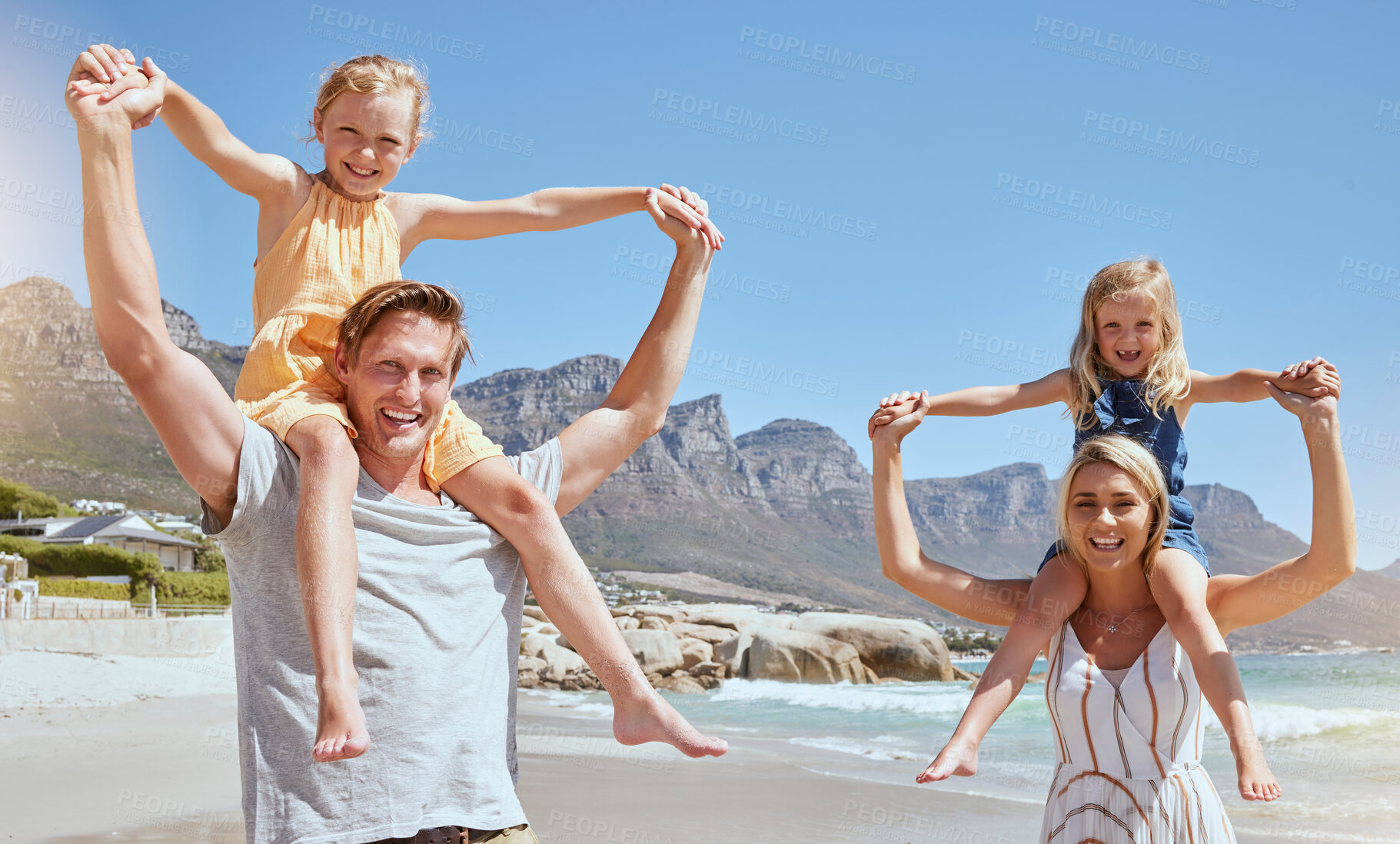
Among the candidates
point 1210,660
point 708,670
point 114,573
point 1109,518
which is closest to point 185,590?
point 114,573

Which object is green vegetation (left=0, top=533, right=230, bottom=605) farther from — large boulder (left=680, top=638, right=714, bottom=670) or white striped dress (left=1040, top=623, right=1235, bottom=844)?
white striped dress (left=1040, top=623, right=1235, bottom=844)

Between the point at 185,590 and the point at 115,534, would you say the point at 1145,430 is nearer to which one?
the point at 185,590

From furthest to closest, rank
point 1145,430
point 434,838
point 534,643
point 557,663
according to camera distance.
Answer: point 534,643, point 557,663, point 1145,430, point 434,838

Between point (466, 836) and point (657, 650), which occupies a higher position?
point (466, 836)

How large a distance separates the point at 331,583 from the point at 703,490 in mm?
111198

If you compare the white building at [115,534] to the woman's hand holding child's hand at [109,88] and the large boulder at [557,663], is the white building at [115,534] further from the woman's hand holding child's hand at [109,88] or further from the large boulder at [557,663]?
the woman's hand holding child's hand at [109,88]

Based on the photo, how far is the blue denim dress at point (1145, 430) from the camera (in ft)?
8.79

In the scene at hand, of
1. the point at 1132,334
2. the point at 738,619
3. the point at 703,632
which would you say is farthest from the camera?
the point at 738,619

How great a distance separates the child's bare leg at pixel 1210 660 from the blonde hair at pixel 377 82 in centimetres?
209

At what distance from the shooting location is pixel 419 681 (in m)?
1.74

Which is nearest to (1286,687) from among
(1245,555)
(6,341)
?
(1245,555)

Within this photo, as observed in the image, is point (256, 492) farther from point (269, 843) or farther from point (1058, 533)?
point (1058, 533)

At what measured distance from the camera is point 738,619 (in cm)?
2697

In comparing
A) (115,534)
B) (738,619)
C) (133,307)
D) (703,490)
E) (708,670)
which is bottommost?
(708,670)
